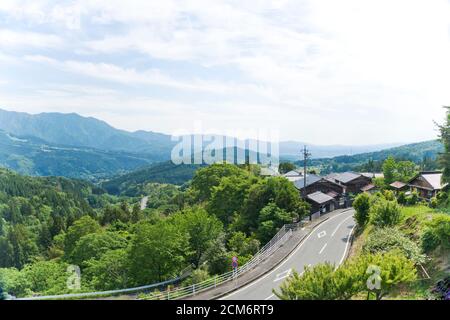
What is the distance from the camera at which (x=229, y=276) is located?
38.4ft

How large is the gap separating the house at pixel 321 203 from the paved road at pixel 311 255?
3334 mm

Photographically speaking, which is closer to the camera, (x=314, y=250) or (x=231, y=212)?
(x=314, y=250)

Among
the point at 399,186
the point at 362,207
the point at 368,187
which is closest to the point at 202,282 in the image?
the point at 362,207

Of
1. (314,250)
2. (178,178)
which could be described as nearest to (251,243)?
(314,250)

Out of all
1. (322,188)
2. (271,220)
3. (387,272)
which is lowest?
(271,220)

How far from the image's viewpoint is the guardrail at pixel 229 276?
9403 millimetres

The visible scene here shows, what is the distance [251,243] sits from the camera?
1769 centimetres

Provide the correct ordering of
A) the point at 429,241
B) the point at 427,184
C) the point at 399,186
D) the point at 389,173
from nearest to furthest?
1. the point at 429,241
2. the point at 427,184
3. the point at 399,186
4. the point at 389,173

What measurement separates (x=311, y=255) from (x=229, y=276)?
4.96m

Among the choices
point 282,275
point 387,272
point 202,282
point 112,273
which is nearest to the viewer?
point 387,272

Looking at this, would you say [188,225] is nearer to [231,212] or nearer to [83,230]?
[231,212]

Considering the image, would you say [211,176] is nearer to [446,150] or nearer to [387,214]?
[387,214]
